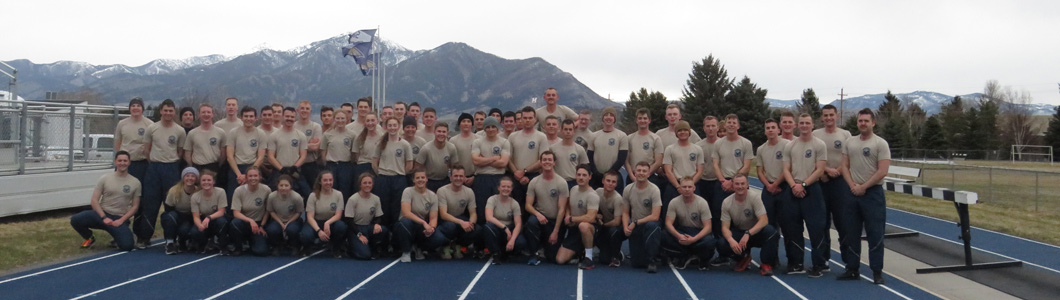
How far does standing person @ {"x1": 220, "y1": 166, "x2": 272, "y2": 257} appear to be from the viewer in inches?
358

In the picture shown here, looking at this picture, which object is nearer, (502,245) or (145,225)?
(502,245)

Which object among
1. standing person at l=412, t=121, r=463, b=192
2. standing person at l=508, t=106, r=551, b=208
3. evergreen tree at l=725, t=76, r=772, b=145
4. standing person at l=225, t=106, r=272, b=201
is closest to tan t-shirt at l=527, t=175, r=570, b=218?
standing person at l=508, t=106, r=551, b=208

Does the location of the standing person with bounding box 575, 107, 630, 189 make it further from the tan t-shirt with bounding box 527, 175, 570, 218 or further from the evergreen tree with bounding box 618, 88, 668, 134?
the evergreen tree with bounding box 618, 88, 668, 134

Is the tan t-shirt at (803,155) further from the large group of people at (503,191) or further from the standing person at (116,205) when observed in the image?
the standing person at (116,205)

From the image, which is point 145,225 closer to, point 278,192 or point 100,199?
point 100,199

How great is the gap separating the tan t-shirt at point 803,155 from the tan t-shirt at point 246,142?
615 centimetres

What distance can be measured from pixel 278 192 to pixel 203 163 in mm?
1304

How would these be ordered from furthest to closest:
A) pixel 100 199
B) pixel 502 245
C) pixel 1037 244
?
pixel 1037 244 < pixel 100 199 < pixel 502 245

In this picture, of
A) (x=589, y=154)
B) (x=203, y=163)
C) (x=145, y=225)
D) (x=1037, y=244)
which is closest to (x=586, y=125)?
(x=589, y=154)

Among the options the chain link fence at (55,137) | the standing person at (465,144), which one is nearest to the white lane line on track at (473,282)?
→ the standing person at (465,144)

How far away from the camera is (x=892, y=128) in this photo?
179 feet

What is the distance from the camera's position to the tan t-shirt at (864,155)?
783cm

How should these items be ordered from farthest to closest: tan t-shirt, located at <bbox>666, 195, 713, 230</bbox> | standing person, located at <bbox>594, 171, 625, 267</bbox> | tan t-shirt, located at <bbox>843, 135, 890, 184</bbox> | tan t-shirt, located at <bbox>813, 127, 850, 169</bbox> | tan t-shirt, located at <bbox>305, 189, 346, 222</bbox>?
1. tan t-shirt, located at <bbox>305, 189, 346, 222</bbox>
2. standing person, located at <bbox>594, 171, 625, 267</bbox>
3. tan t-shirt, located at <bbox>666, 195, 713, 230</bbox>
4. tan t-shirt, located at <bbox>813, 127, 850, 169</bbox>
5. tan t-shirt, located at <bbox>843, 135, 890, 184</bbox>

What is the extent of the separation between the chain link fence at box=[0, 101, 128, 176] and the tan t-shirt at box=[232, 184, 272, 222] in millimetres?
4707
